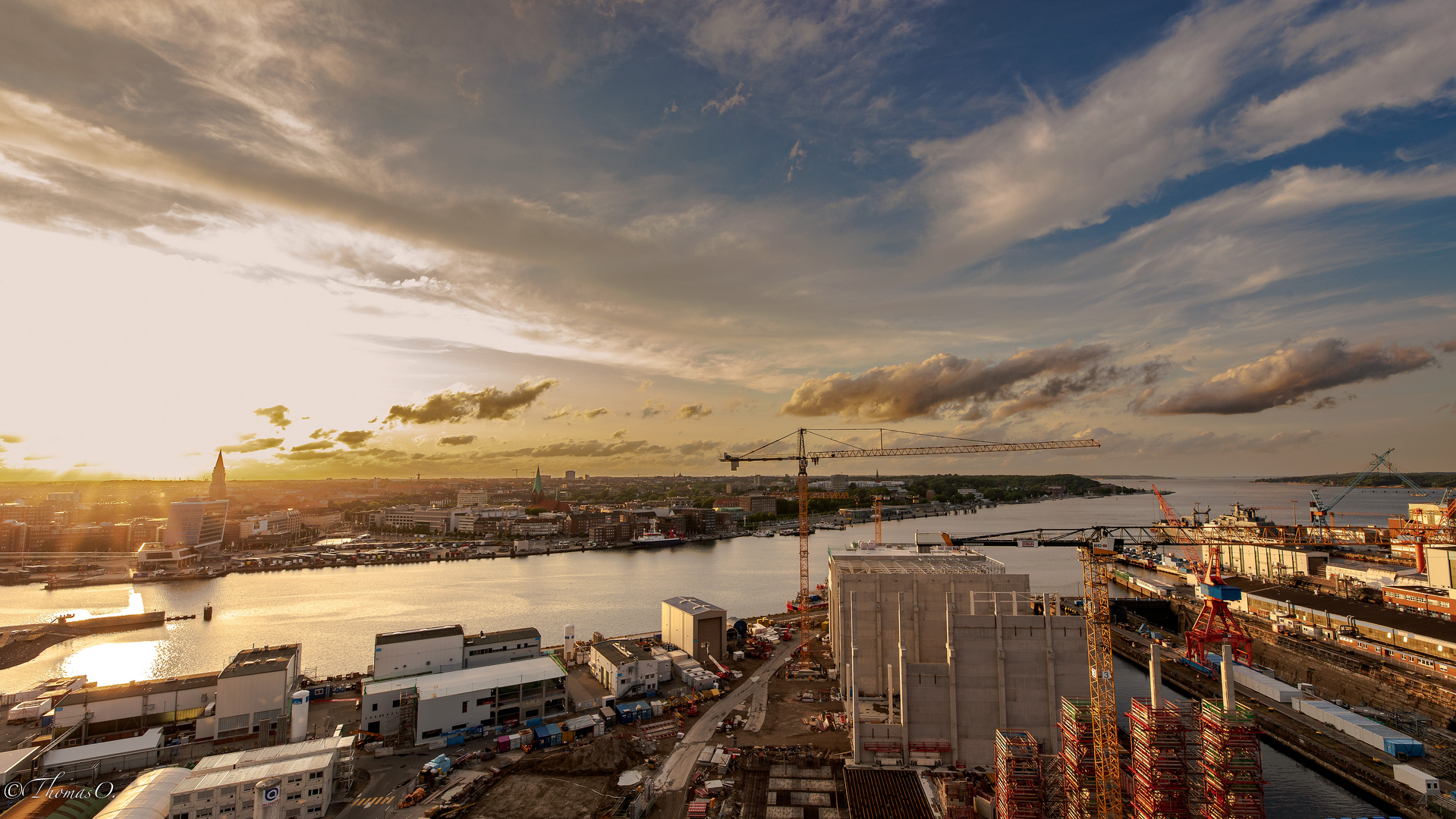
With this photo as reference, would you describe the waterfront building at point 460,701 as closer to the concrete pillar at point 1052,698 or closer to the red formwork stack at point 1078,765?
the concrete pillar at point 1052,698

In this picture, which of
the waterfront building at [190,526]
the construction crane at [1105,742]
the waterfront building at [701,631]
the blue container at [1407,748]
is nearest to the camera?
the construction crane at [1105,742]

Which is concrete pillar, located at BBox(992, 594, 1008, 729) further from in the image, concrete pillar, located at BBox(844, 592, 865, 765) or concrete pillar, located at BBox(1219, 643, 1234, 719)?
concrete pillar, located at BBox(1219, 643, 1234, 719)

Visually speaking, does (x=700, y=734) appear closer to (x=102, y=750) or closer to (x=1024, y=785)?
(x=1024, y=785)

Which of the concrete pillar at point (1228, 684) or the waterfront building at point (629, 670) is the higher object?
the concrete pillar at point (1228, 684)

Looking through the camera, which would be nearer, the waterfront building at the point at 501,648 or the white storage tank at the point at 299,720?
the white storage tank at the point at 299,720

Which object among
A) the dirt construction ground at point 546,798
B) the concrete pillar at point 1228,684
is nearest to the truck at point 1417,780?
the concrete pillar at point 1228,684

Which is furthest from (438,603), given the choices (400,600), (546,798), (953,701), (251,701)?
(953,701)

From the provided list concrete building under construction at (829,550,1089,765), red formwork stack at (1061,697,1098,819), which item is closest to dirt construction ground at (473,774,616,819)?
concrete building under construction at (829,550,1089,765)
